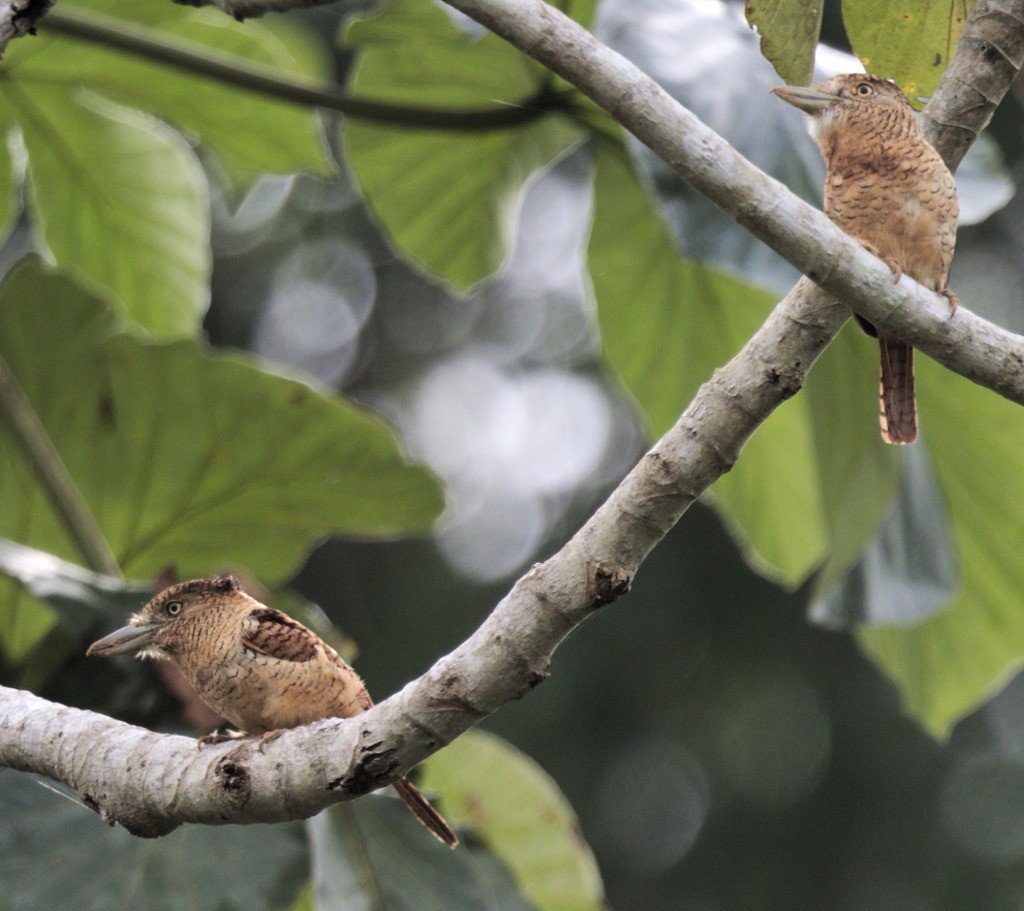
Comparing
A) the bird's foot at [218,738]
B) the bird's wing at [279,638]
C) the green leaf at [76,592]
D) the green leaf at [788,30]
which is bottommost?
the green leaf at [76,592]

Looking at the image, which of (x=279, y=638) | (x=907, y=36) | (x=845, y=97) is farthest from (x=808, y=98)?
(x=279, y=638)

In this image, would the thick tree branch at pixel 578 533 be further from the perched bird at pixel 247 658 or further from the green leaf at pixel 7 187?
the green leaf at pixel 7 187

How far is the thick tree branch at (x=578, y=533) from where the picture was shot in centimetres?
157

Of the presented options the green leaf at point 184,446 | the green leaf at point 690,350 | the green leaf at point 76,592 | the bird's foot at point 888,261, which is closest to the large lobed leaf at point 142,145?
the green leaf at point 184,446

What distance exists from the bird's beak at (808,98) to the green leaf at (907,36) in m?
0.07

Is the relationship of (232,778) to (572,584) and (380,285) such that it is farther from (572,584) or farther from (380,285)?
(380,285)

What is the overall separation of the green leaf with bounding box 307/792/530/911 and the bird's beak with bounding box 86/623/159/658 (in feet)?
2.08

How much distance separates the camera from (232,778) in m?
1.62

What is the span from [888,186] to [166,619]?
1274 mm

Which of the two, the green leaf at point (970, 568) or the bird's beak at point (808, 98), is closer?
the bird's beak at point (808, 98)

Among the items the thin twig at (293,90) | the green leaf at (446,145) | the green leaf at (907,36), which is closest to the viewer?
the green leaf at (907,36)

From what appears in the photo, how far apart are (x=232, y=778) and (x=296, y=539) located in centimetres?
165

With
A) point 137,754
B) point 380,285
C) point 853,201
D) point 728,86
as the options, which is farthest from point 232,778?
point 380,285

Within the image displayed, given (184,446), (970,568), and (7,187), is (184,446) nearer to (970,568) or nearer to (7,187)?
(7,187)
